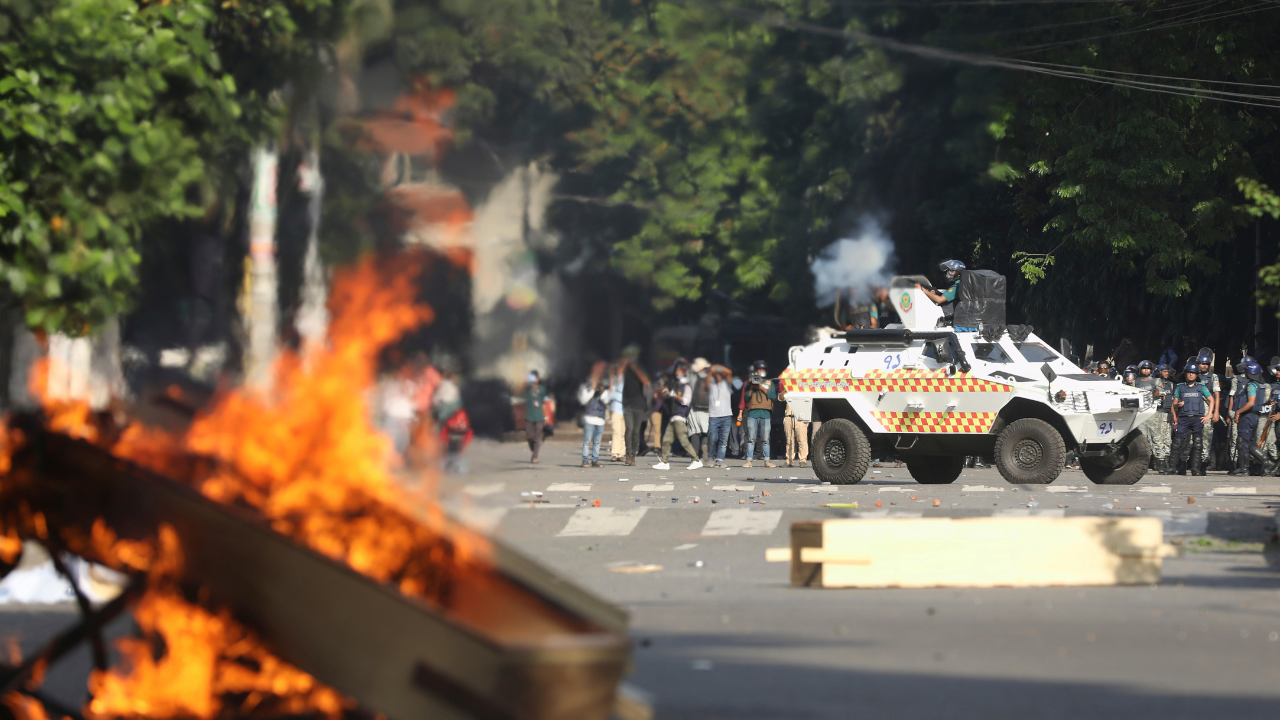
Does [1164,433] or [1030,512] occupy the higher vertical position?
[1164,433]

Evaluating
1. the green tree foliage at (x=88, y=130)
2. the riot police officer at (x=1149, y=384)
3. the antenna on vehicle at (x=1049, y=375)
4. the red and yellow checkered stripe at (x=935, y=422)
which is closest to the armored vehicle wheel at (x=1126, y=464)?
the antenna on vehicle at (x=1049, y=375)

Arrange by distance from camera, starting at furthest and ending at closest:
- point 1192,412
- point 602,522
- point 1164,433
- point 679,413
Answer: point 679,413 < point 1164,433 < point 1192,412 < point 602,522

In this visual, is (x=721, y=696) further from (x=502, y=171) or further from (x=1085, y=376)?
(x=1085, y=376)

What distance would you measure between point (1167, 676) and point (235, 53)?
5.90m

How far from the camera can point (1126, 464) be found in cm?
2044

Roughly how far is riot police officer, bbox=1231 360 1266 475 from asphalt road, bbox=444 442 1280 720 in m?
6.90

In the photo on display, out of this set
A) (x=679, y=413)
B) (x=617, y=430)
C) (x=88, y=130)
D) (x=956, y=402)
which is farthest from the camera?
(x=617, y=430)

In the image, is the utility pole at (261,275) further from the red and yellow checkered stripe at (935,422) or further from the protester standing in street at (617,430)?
the protester standing in street at (617,430)

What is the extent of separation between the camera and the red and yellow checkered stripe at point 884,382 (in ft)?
66.2

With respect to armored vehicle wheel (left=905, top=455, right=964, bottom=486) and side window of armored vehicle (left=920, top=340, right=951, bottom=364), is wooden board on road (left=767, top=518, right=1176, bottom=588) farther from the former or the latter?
armored vehicle wheel (left=905, top=455, right=964, bottom=486)

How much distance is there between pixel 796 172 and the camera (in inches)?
282

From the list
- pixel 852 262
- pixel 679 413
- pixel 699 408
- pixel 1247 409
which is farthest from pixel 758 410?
pixel 852 262

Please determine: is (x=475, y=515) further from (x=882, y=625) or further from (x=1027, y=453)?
(x=1027, y=453)

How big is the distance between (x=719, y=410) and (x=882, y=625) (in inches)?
662
